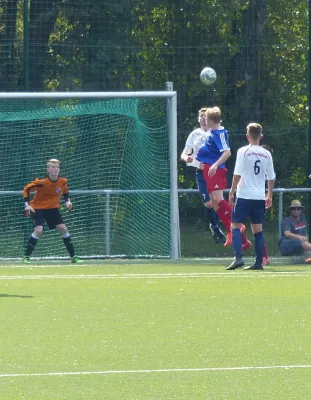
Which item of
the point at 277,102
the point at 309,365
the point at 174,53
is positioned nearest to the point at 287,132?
the point at 277,102

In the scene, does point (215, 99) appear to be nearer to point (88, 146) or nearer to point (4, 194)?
point (88, 146)

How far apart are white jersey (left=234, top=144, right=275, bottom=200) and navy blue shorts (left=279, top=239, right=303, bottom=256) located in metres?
3.45

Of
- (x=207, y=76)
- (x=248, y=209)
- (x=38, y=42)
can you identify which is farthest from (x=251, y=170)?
(x=38, y=42)

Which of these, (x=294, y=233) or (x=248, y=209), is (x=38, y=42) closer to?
(x=294, y=233)

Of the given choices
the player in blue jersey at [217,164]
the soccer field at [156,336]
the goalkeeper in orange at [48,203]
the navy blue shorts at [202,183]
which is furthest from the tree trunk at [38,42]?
the soccer field at [156,336]

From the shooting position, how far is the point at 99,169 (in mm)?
18516

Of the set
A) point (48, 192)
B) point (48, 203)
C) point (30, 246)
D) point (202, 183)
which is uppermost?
point (202, 183)

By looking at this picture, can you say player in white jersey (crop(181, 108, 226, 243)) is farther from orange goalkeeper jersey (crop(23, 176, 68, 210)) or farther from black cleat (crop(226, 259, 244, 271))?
black cleat (crop(226, 259, 244, 271))

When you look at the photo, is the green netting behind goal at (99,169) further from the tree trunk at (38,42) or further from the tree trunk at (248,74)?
the tree trunk at (248,74)

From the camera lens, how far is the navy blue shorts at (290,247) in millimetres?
16984

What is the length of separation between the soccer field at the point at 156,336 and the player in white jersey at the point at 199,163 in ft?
8.48

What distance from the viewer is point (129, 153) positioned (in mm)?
17891

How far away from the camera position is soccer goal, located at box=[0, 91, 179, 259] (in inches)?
688

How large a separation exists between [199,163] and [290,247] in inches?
87.5
